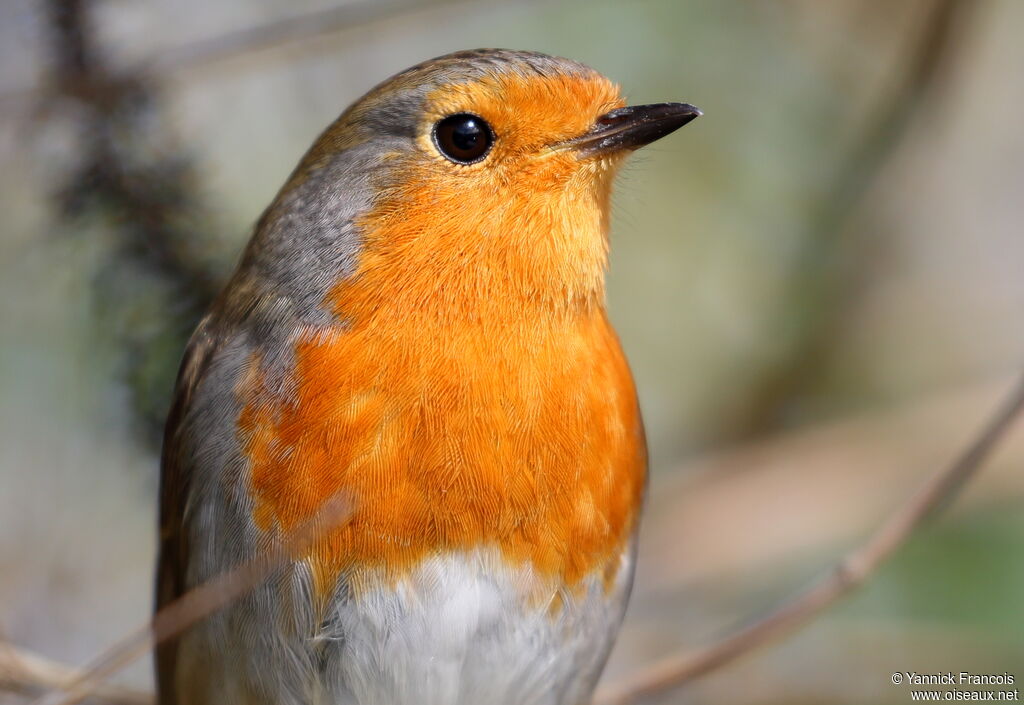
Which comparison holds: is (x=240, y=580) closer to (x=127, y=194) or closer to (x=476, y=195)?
(x=476, y=195)

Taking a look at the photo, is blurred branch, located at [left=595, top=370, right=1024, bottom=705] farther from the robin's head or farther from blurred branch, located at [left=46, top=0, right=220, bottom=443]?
blurred branch, located at [left=46, top=0, right=220, bottom=443]

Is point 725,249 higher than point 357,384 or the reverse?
the reverse

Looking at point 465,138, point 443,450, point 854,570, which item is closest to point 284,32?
point 465,138

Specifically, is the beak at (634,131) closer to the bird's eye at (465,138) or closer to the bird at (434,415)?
the bird at (434,415)

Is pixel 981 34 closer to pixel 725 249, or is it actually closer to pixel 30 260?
pixel 725 249

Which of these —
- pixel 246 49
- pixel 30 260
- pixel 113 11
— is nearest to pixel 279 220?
pixel 246 49

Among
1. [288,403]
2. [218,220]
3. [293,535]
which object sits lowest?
[293,535]
